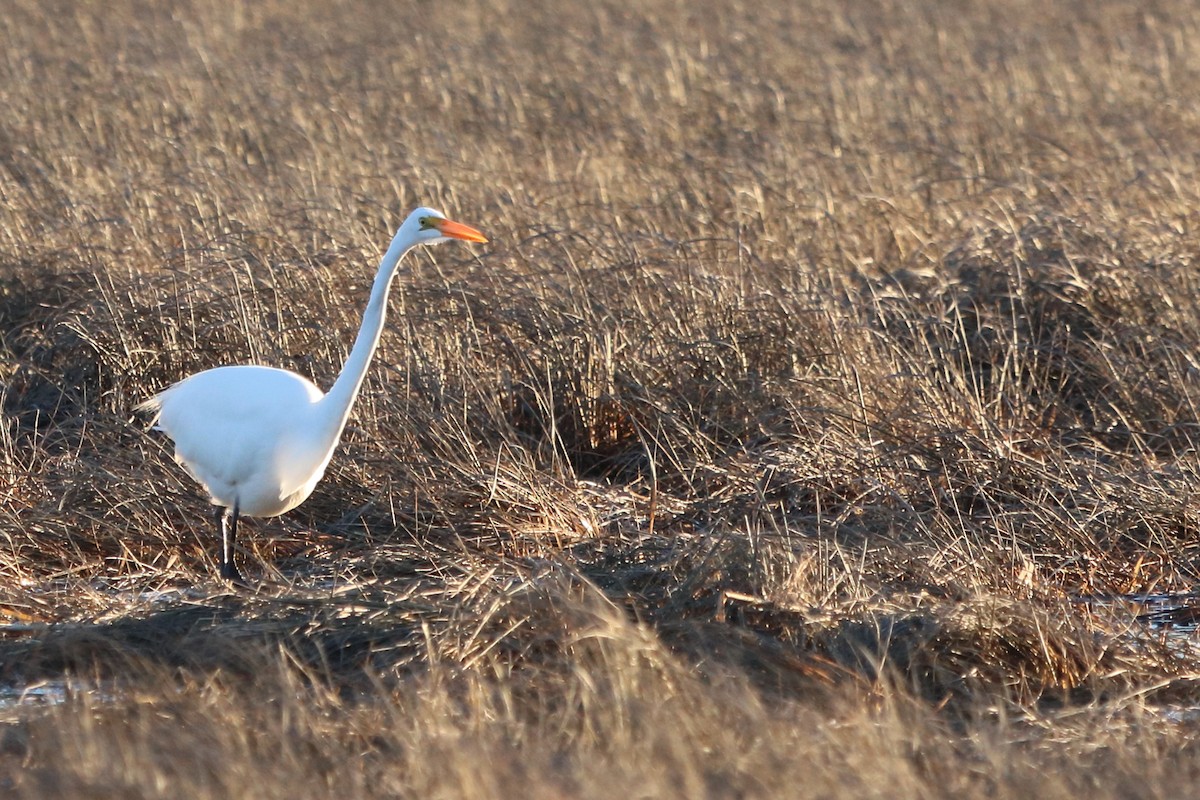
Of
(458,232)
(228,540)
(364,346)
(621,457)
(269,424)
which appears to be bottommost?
(621,457)

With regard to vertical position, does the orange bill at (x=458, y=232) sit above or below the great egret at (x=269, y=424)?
above

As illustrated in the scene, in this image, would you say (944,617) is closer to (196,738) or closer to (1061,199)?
(196,738)

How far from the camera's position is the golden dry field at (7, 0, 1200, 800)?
10.0ft

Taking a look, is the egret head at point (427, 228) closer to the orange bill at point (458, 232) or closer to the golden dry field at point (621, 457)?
the orange bill at point (458, 232)

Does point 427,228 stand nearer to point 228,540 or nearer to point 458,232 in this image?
point 458,232

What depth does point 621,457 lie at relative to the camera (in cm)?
538

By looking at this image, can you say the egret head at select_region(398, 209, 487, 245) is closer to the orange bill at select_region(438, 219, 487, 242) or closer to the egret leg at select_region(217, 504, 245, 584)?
the orange bill at select_region(438, 219, 487, 242)

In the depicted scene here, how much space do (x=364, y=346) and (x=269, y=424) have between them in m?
0.39

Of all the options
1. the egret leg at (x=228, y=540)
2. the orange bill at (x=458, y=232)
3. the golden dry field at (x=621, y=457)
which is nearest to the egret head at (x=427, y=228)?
the orange bill at (x=458, y=232)

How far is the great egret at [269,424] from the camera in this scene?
169 inches

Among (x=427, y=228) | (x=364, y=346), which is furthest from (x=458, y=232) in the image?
(x=364, y=346)

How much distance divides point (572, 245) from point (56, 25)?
9636mm

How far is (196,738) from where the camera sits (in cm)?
307

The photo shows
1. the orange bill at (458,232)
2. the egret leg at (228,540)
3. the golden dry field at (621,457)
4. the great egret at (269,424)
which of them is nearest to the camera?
the golden dry field at (621,457)
